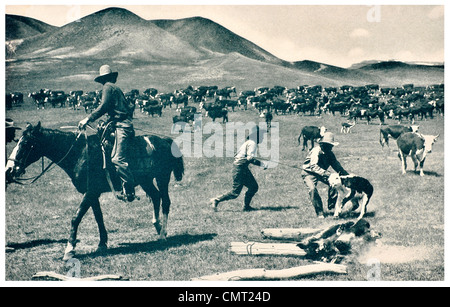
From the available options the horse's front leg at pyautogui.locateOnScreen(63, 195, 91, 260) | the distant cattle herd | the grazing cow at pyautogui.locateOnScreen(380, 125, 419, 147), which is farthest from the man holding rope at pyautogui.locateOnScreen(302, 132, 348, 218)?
the distant cattle herd

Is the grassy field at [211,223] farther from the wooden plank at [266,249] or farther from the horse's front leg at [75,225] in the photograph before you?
the horse's front leg at [75,225]

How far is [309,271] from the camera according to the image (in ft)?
29.6

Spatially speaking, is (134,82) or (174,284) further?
(134,82)

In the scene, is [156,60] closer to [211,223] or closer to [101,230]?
[211,223]

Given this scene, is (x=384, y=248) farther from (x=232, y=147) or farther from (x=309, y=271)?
(x=232, y=147)

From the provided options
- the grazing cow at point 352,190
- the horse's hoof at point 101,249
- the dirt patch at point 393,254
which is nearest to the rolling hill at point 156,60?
the grazing cow at point 352,190

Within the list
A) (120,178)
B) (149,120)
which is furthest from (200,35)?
(120,178)

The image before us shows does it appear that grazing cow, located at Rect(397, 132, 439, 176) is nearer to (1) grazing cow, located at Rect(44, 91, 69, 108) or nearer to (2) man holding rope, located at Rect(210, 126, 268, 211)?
(2) man holding rope, located at Rect(210, 126, 268, 211)

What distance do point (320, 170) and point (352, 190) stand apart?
837mm

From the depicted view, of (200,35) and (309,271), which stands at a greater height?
(200,35)

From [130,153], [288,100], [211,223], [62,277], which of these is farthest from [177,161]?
[288,100]

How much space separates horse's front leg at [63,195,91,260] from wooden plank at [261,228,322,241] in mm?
3780

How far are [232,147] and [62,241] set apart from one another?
5212mm

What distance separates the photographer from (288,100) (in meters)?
22.5
